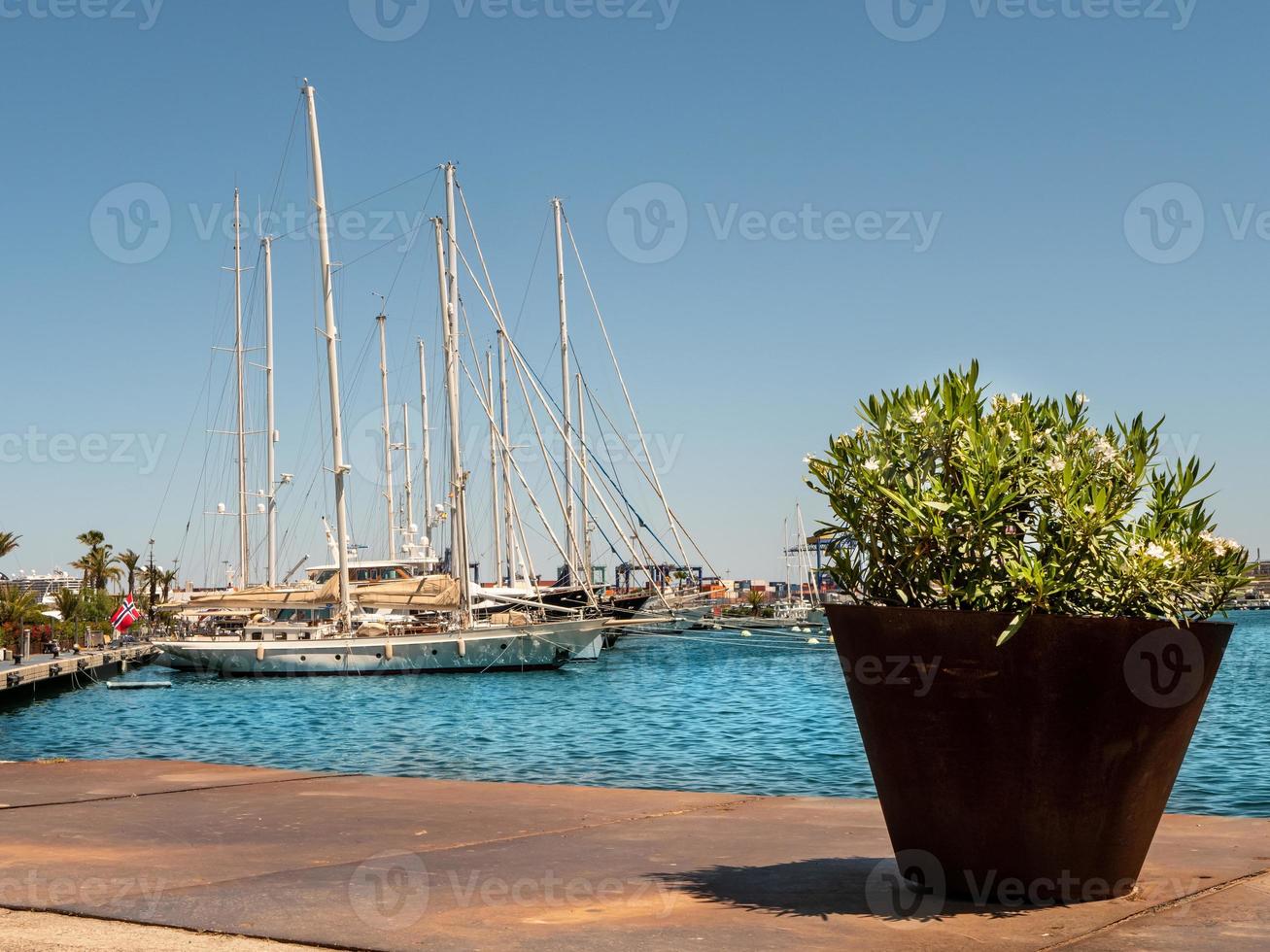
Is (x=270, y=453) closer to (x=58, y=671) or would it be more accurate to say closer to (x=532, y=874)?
(x=58, y=671)

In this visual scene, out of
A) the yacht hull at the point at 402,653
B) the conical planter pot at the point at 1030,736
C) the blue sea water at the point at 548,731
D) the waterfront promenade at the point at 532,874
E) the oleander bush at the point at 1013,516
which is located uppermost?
the oleander bush at the point at 1013,516

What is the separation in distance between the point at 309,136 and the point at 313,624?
69.7 ft

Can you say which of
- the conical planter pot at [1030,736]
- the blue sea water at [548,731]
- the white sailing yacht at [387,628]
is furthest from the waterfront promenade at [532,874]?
the white sailing yacht at [387,628]

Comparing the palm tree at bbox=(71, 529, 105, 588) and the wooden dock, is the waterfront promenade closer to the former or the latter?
the wooden dock

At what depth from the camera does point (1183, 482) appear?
6098 millimetres

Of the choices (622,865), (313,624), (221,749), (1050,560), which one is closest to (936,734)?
(1050,560)

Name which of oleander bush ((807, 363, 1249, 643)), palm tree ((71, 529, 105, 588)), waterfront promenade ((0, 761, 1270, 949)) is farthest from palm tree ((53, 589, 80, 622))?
oleander bush ((807, 363, 1249, 643))

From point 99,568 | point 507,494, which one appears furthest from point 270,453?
point 99,568

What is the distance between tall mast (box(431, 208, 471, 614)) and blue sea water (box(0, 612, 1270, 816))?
15.2ft

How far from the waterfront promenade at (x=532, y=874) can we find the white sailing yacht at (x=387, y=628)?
131ft

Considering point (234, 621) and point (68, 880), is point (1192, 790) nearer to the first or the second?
point (68, 880)

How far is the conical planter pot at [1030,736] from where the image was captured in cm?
552

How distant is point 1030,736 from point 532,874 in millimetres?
2798

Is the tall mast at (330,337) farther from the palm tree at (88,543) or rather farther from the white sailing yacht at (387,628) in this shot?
the palm tree at (88,543)
